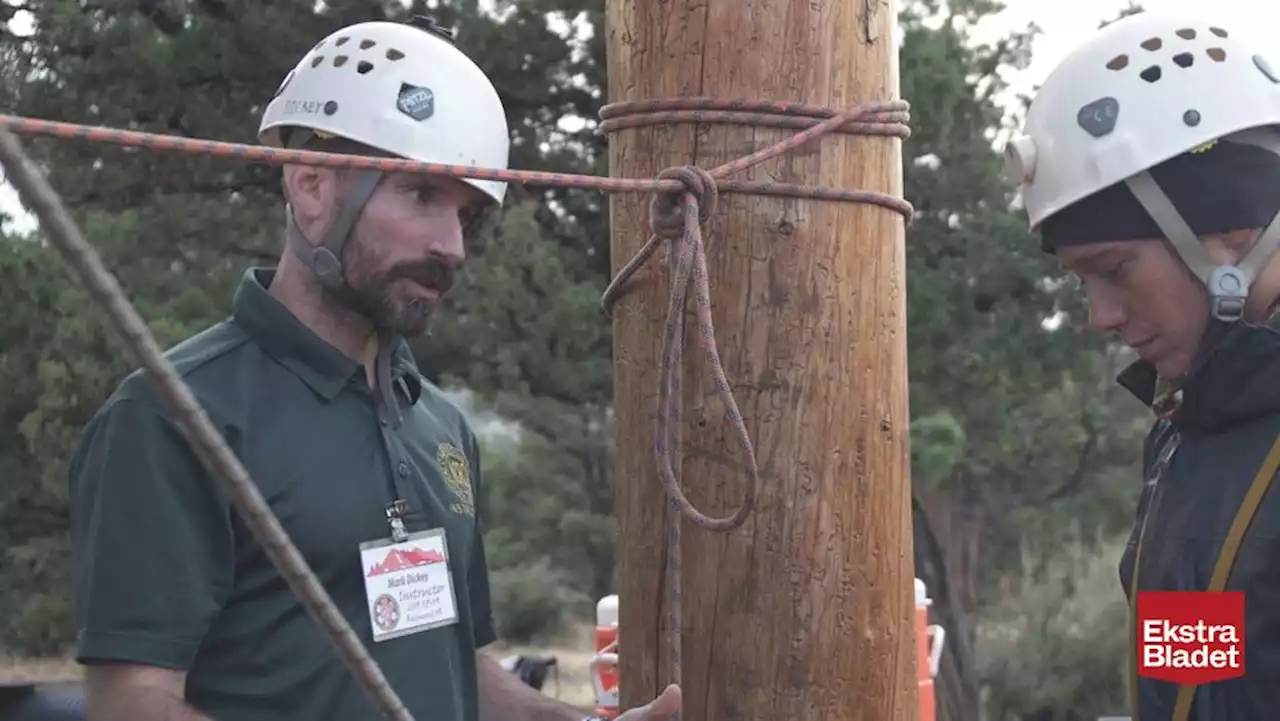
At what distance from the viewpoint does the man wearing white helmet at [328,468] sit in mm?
2105

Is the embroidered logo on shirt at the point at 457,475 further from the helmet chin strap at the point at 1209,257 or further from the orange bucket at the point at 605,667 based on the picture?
the orange bucket at the point at 605,667

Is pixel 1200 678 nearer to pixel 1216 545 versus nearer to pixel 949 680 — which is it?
pixel 1216 545

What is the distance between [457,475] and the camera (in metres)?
2.70

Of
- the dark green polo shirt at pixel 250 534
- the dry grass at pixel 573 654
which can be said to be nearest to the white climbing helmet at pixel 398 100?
the dark green polo shirt at pixel 250 534

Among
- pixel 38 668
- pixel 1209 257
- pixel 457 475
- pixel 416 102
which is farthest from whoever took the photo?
pixel 38 668

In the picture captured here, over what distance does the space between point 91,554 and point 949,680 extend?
10.2 m

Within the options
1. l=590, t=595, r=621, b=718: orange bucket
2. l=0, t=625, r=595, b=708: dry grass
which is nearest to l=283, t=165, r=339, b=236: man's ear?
l=590, t=595, r=621, b=718: orange bucket

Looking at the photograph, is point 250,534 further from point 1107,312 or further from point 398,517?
point 1107,312

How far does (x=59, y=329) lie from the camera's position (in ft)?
25.0

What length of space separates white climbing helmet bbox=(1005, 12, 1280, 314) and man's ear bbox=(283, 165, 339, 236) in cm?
111

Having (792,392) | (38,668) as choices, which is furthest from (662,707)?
(38,668)

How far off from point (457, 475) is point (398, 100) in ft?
2.18

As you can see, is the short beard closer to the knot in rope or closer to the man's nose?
the knot in rope

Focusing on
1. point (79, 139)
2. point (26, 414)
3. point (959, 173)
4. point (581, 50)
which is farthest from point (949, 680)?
point (79, 139)
